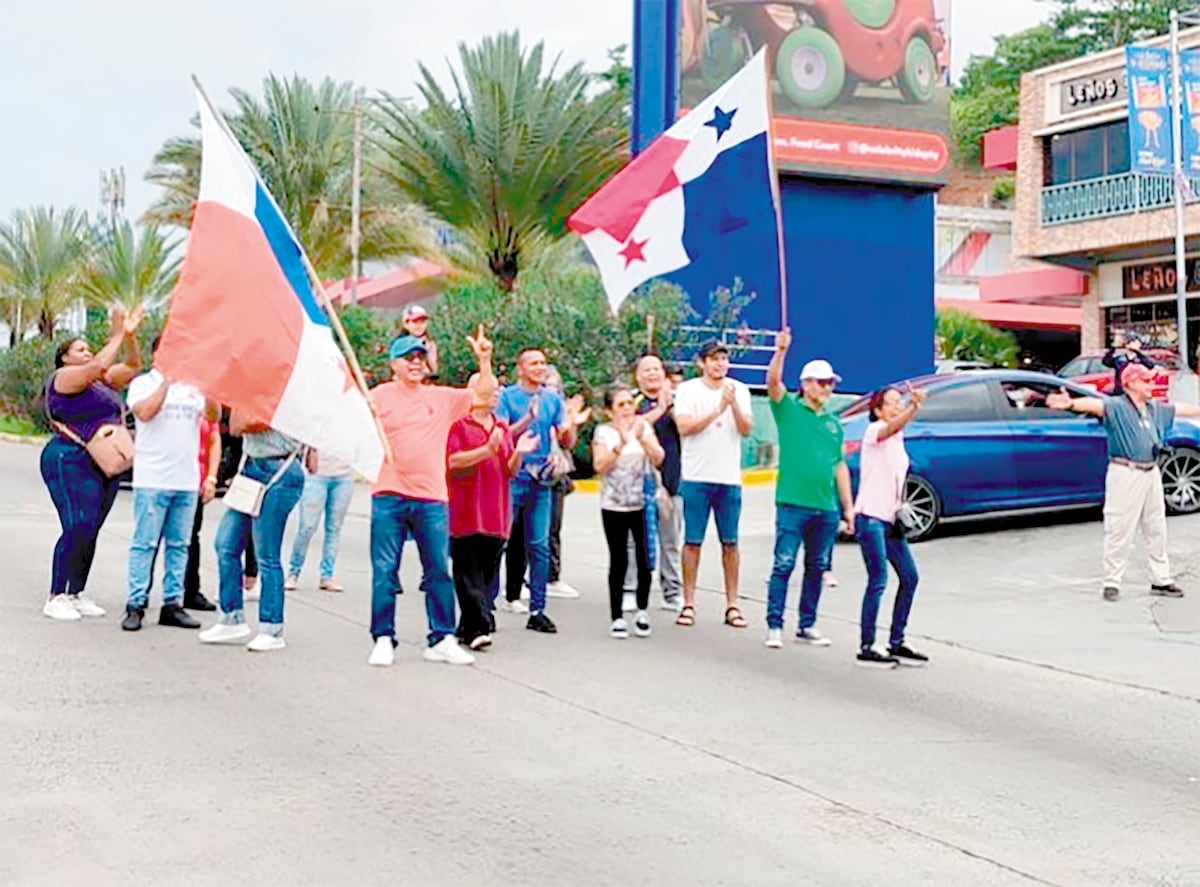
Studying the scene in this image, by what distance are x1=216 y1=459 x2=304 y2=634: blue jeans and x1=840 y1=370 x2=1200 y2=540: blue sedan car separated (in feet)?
22.3

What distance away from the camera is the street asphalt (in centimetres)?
552

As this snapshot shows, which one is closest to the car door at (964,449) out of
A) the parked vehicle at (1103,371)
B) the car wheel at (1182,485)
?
the car wheel at (1182,485)

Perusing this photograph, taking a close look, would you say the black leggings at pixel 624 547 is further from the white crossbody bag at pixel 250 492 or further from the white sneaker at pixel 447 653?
the white crossbody bag at pixel 250 492

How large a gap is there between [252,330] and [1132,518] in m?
7.27

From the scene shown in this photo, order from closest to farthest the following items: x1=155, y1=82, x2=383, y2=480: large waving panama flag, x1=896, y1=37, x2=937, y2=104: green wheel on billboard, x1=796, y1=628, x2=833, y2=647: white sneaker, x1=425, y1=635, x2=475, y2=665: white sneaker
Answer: x1=155, y1=82, x2=383, y2=480: large waving panama flag, x1=425, y1=635, x2=475, y2=665: white sneaker, x1=796, y1=628, x2=833, y2=647: white sneaker, x1=896, y1=37, x2=937, y2=104: green wheel on billboard

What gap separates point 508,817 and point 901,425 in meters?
4.61

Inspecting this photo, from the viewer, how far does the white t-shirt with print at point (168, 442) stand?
10.1m

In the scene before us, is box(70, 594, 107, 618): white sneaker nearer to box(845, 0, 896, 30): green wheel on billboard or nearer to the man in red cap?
the man in red cap

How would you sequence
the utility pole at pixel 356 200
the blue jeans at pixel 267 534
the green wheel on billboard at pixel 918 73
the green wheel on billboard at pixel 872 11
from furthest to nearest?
the utility pole at pixel 356 200, the green wheel on billboard at pixel 918 73, the green wheel on billboard at pixel 872 11, the blue jeans at pixel 267 534

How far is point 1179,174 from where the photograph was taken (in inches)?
993

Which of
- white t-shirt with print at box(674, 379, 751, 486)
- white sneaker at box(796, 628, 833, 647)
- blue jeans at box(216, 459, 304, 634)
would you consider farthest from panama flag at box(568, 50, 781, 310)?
blue jeans at box(216, 459, 304, 634)

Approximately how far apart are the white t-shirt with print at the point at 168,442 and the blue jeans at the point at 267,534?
0.66m

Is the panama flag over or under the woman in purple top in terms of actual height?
over

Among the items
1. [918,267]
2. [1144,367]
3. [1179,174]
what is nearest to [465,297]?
[918,267]
